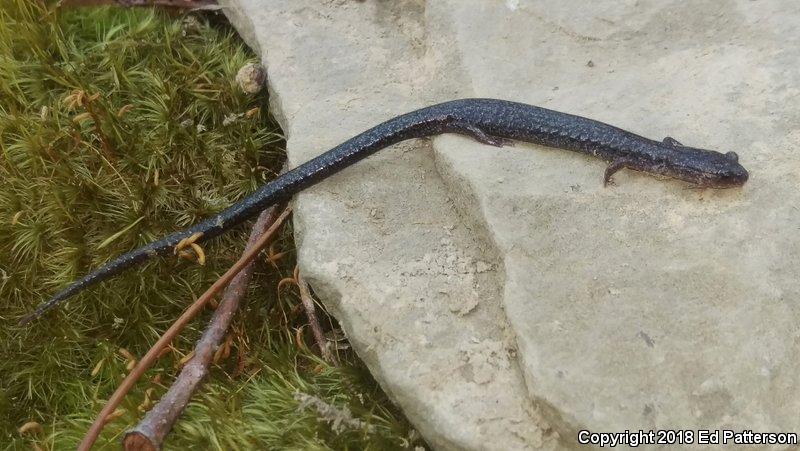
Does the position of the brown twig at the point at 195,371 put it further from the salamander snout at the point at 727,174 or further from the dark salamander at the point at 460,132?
the salamander snout at the point at 727,174

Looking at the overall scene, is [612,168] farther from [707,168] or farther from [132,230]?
[132,230]

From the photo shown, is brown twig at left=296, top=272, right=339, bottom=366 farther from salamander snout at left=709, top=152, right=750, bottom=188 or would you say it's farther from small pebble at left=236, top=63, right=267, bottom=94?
salamander snout at left=709, top=152, right=750, bottom=188

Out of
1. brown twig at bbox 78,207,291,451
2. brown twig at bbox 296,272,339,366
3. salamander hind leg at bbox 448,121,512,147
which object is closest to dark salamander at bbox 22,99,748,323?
salamander hind leg at bbox 448,121,512,147

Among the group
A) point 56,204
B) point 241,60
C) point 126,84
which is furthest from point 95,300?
point 241,60

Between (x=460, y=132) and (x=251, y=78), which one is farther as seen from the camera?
(x=251, y=78)

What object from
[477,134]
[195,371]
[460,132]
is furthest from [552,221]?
[195,371]

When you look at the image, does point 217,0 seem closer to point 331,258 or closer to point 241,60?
point 241,60
